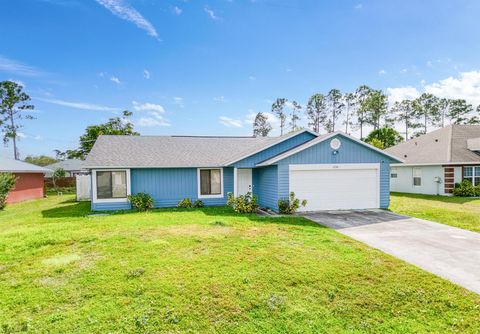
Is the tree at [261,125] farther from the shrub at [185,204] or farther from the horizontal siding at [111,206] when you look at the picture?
the horizontal siding at [111,206]

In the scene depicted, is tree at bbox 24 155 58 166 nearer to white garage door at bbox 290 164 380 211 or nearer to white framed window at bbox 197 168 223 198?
white framed window at bbox 197 168 223 198

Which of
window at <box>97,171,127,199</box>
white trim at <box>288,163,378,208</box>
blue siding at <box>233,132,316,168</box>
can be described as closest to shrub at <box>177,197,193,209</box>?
window at <box>97,171,127,199</box>

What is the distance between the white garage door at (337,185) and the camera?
506 inches

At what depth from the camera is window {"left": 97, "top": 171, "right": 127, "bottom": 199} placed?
47.1ft

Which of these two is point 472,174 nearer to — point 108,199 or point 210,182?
Result: point 210,182

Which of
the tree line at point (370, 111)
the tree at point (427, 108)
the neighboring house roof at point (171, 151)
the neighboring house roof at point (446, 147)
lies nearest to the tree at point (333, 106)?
the tree line at point (370, 111)

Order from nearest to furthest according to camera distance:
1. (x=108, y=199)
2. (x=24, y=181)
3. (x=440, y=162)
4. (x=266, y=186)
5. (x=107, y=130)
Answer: (x=266, y=186) → (x=108, y=199) → (x=440, y=162) → (x=24, y=181) → (x=107, y=130)

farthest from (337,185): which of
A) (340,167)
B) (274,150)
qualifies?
(274,150)

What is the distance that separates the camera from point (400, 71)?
22.9 meters

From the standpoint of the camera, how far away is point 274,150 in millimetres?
14844

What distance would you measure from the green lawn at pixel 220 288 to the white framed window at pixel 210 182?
7648mm

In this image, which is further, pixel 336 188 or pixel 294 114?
pixel 294 114

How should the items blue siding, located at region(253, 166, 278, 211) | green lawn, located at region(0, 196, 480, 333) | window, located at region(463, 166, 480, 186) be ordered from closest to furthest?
green lawn, located at region(0, 196, 480, 333) < blue siding, located at region(253, 166, 278, 211) < window, located at region(463, 166, 480, 186)

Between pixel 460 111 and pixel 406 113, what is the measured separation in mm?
7871
